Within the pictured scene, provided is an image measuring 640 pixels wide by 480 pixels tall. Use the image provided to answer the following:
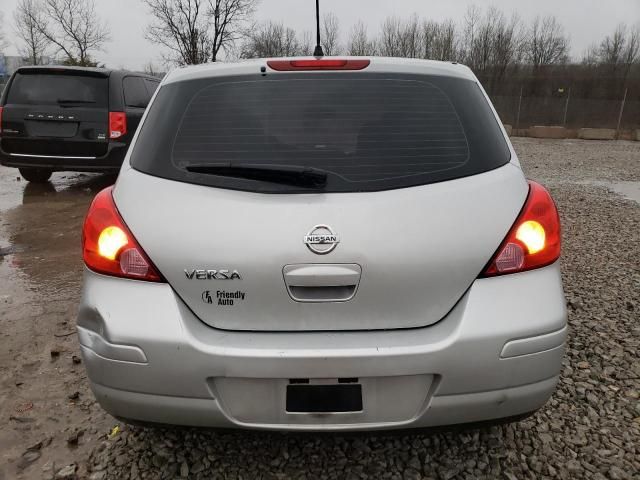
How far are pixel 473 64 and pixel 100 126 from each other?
1683 inches

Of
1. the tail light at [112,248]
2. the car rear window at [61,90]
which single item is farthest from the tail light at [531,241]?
the car rear window at [61,90]

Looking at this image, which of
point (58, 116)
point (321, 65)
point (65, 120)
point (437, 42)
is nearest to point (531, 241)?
point (321, 65)

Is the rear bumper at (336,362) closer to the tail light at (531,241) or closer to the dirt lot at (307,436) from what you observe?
the tail light at (531,241)

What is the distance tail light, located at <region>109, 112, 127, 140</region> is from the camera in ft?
22.3

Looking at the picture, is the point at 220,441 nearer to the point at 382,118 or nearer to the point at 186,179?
the point at 186,179

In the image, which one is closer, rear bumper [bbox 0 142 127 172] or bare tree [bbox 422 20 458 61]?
rear bumper [bbox 0 142 127 172]

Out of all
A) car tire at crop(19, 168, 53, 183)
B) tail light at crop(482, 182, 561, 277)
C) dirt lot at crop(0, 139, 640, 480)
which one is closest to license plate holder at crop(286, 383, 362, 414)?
dirt lot at crop(0, 139, 640, 480)

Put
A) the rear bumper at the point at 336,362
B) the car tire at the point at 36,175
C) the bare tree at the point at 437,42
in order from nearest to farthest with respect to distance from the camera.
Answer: the rear bumper at the point at 336,362, the car tire at the point at 36,175, the bare tree at the point at 437,42

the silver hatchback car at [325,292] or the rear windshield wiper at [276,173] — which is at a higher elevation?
the rear windshield wiper at [276,173]

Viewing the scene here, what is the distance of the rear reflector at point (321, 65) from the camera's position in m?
1.92

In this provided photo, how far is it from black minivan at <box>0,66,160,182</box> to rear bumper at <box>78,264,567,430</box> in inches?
231

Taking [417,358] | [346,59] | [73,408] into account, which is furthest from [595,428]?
[73,408]

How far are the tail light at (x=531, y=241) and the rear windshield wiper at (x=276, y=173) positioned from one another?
2.13 ft

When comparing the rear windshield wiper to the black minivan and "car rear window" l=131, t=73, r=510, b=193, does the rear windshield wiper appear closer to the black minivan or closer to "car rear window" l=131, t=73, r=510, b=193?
"car rear window" l=131, t=73, r=510, b=193
